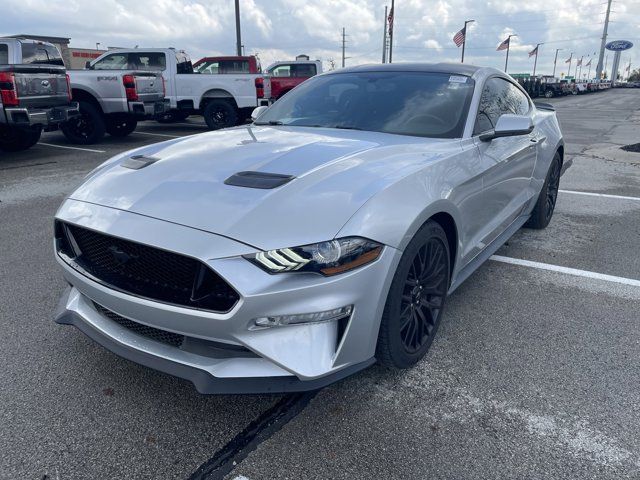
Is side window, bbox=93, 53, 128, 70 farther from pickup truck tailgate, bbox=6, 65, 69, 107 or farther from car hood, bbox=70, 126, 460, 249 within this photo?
car hood, bbox=70, 126, 460, 249

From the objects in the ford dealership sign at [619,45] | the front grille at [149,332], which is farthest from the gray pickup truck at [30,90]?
the ford dealership sign at [619,45]

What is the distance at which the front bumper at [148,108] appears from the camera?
430 inches

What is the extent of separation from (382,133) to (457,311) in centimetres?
130

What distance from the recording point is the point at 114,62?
13.0 metres

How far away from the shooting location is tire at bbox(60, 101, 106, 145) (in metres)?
10.9

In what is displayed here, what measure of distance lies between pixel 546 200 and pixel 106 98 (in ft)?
30.8

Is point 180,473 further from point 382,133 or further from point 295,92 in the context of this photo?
point 295,92

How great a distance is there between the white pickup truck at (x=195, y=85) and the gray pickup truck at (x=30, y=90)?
10.5ft

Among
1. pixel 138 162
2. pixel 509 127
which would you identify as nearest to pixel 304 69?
pixel 509 127

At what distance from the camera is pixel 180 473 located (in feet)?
6.75

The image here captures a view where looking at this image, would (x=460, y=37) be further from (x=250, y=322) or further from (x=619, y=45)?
(x=619, y=45)

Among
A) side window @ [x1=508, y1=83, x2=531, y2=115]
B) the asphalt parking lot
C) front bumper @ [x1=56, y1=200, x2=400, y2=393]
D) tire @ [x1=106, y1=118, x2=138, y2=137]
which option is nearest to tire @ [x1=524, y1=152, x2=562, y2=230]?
side window @ [x1=508, y1=83, x2=531, y2=115]

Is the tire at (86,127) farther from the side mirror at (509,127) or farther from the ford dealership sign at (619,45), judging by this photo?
the ford dealership sign at (619,45)

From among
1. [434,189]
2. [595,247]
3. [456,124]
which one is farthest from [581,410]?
[595,247]
